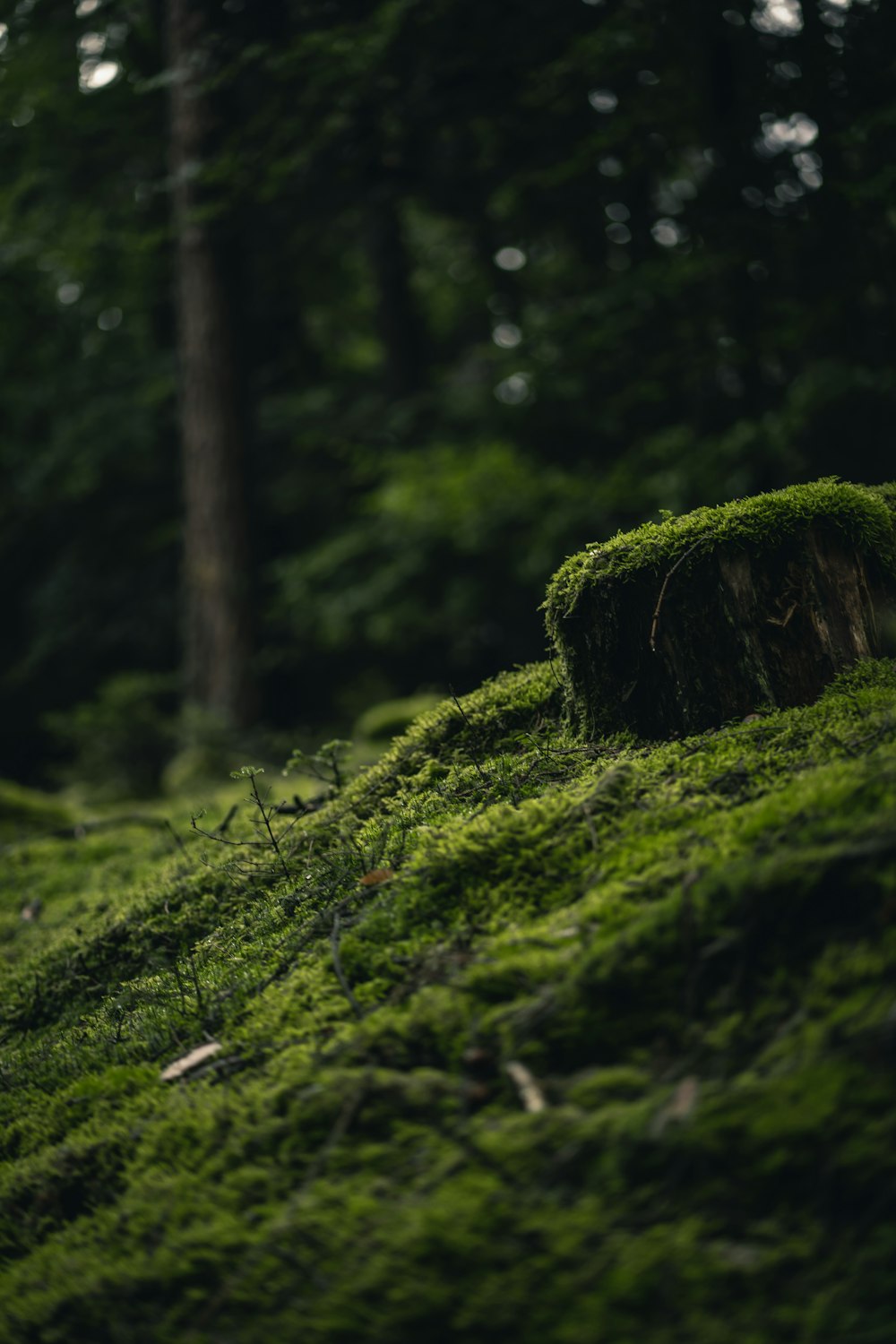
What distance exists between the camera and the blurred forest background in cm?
756

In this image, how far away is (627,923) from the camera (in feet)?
6.30

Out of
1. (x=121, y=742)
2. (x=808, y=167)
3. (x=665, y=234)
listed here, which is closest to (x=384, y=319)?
(x=665, y=234)

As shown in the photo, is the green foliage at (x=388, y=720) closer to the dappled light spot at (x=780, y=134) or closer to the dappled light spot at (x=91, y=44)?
the dappled light spot at (x=780, y=134)

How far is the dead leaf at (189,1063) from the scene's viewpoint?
221 centimetres

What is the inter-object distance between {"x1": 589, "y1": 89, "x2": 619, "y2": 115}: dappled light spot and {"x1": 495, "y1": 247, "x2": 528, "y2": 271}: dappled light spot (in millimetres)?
8409

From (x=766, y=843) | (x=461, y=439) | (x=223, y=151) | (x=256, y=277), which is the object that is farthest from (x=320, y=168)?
(x=766, y=843)

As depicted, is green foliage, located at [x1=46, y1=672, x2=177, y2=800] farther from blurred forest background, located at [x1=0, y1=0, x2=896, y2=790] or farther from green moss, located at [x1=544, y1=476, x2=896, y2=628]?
green moss, located at [x1=544, y1=476, x2=896, y2=628]

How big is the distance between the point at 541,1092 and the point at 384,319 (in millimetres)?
14976

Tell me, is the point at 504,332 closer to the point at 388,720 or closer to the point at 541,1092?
the point at 388,720

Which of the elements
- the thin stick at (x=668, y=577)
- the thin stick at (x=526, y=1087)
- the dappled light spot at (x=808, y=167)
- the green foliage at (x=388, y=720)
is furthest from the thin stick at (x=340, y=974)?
the dappled light spot at (x=808, y=167)

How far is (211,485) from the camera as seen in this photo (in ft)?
41.2

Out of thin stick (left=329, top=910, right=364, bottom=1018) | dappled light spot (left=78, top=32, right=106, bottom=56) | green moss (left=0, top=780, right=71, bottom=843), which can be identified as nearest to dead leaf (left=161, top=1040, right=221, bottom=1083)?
Answer: thin stick (left=329, top=910, right=364, bottom=1018)

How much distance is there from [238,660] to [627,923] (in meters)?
10.8

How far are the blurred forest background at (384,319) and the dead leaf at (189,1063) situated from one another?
20.8 feet
